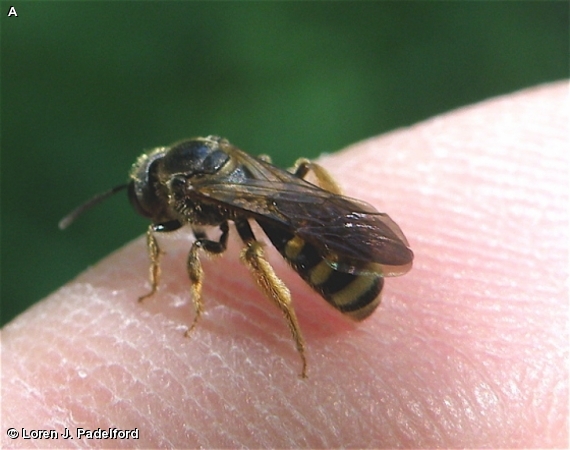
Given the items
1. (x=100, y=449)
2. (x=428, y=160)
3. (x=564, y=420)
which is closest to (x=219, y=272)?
(x=100, y=449)

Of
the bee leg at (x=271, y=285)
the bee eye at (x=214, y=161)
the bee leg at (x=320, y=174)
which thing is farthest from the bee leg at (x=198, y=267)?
the bee leg at (x=320, y=174)

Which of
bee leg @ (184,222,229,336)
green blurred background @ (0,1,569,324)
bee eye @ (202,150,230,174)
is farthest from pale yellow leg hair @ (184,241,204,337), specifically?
green blurred background @ (0,1,569,324)

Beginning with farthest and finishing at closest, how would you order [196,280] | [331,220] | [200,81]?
1. [200,81]
2. [196,280]
3. [331,220]

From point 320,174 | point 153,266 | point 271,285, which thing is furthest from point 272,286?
point 320,174

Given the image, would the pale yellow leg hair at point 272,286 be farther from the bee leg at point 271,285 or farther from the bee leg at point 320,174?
the bee leg at point 320,174

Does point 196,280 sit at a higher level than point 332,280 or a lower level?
lower

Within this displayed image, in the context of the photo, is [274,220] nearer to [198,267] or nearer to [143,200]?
[198,267]

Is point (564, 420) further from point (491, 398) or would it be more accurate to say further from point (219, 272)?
point (219, 272)
